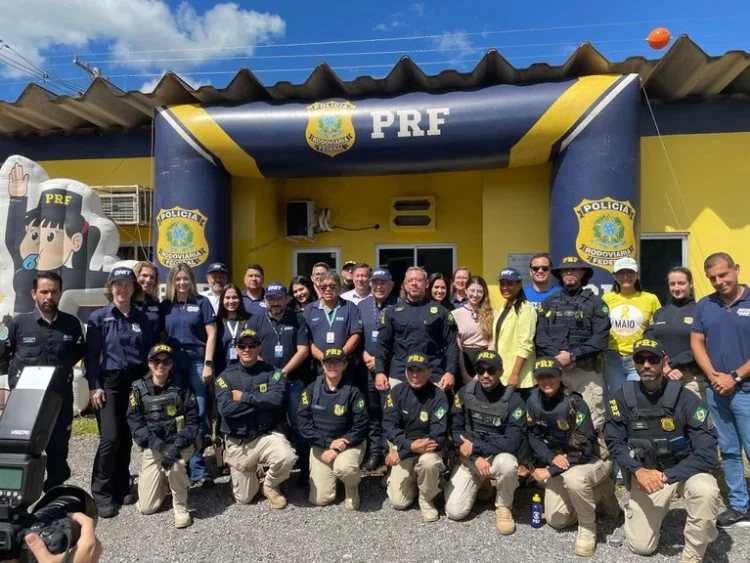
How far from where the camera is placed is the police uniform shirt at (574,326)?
3.91 metres

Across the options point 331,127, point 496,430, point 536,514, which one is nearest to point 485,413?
point 496,430

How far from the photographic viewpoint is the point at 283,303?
169 inches

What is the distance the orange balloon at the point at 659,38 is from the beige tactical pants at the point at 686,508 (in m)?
4.07

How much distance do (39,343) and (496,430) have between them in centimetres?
309

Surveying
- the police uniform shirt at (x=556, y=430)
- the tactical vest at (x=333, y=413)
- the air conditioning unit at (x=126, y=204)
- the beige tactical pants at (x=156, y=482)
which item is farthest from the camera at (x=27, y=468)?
the air conditioning unit at (x=126, y=204)

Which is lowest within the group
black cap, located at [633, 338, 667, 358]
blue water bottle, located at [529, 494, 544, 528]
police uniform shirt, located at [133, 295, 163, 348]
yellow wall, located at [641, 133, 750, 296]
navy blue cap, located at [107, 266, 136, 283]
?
blue water bottle, located at [529, 494, 544, 528]

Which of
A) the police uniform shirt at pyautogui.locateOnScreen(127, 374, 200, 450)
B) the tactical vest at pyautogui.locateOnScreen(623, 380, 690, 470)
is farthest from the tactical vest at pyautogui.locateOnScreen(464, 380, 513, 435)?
the police uniform shirt at pyautogui.locateOnScreen(127, 374, 200, 450)

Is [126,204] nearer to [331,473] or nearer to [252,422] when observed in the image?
[252,422]

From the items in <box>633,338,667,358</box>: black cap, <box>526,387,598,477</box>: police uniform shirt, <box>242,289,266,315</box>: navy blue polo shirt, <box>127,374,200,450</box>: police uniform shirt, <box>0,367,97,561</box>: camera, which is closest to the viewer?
<box>0,367,97,561</box>: camera

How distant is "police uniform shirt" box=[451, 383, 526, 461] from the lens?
3.53m

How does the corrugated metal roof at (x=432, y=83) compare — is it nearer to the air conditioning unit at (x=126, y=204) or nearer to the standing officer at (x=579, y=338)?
the air conditioning unit at (x=126, y=204)

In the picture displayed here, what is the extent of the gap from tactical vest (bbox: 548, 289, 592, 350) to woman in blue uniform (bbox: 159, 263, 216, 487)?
2.62m

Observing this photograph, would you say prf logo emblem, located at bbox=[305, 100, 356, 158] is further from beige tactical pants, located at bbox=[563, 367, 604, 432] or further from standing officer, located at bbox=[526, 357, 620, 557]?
standing officer, located at bbox=[526, 357, 620, 557]

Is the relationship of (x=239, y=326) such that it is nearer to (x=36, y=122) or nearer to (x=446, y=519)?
(x=446, y=519)
